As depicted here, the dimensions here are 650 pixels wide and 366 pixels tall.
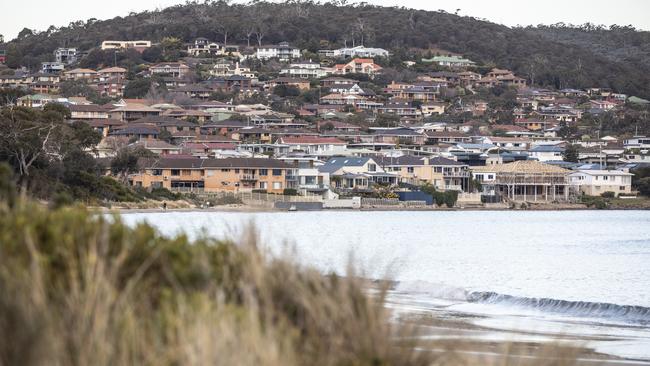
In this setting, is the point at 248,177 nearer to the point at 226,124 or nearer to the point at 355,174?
the point at 355,174

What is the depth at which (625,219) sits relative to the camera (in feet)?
252

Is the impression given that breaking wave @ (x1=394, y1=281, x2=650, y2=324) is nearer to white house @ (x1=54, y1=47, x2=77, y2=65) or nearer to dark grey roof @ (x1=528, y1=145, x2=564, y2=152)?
dark grey roof @ (x1=528, y1=145, x2=564, y2=152)

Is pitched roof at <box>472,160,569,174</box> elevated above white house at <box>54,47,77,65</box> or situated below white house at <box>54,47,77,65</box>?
below

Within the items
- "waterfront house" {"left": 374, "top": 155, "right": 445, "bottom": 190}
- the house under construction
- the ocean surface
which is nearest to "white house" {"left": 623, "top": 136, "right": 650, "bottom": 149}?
the house under construction

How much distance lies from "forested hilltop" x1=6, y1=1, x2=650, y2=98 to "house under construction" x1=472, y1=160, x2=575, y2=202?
73.6m

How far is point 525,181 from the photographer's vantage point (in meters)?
Result: 91.1

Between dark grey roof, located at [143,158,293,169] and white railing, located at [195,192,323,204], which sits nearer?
white railing, located at [195,192,323,204]

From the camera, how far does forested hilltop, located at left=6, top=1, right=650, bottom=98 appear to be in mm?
169875

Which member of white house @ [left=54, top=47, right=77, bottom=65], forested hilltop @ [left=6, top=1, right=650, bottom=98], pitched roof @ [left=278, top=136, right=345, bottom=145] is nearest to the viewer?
pitched roof @ [left=278, top=136, right=345, bottom=145]

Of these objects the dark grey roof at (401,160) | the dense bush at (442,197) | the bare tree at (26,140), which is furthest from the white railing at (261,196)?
the bare tree at (26,140)

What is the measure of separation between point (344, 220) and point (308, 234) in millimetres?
15352

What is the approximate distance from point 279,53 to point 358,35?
21.9 m

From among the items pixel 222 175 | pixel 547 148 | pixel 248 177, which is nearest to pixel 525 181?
pixel 547 148

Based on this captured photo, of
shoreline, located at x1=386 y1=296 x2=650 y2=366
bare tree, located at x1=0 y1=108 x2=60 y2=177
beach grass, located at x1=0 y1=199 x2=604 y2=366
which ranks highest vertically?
beach grass, located at x1=0 y1=199 x2=604 y2=366
